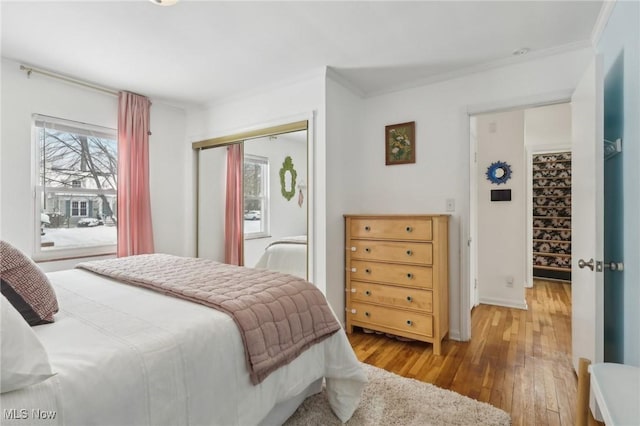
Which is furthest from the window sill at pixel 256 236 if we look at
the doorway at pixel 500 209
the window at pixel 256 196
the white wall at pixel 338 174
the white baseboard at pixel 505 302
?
the white baseboard at pixel 505 302

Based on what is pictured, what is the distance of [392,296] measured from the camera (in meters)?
2.74

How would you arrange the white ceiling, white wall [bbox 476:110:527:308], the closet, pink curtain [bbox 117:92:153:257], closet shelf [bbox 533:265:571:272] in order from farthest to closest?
1. the closet
2. closet shelf [bbox 533:265:571:272]
3. white wall [bbox 476:110:527:308]
4. pink curtain [bbox 117:92:153:257]
5. the white ceiling

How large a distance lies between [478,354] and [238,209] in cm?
274

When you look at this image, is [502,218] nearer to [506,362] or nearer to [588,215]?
[506,362]

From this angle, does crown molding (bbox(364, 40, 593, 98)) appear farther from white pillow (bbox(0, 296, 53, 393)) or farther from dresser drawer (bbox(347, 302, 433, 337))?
white pillow (bbox(0, 296, 53, 393))

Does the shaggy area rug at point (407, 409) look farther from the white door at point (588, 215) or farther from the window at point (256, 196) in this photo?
the window at point (256, 196)

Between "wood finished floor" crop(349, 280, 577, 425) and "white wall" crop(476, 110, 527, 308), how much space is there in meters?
0.46

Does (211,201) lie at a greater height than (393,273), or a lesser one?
greater

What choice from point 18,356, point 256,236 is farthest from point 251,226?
point 18,356

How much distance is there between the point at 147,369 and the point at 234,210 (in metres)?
2.77

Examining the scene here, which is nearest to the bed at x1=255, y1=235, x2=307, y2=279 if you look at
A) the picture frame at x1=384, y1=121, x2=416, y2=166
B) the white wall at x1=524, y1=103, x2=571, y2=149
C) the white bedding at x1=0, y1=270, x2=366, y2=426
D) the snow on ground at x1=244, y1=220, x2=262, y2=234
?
the snow on ground at x1=244, y1=220, x2=262, y2=234

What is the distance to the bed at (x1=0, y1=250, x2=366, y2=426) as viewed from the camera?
86 cm

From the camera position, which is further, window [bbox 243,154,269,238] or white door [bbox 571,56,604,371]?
window [bbox 243,154,269,238]

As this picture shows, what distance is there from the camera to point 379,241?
9.23 feet
